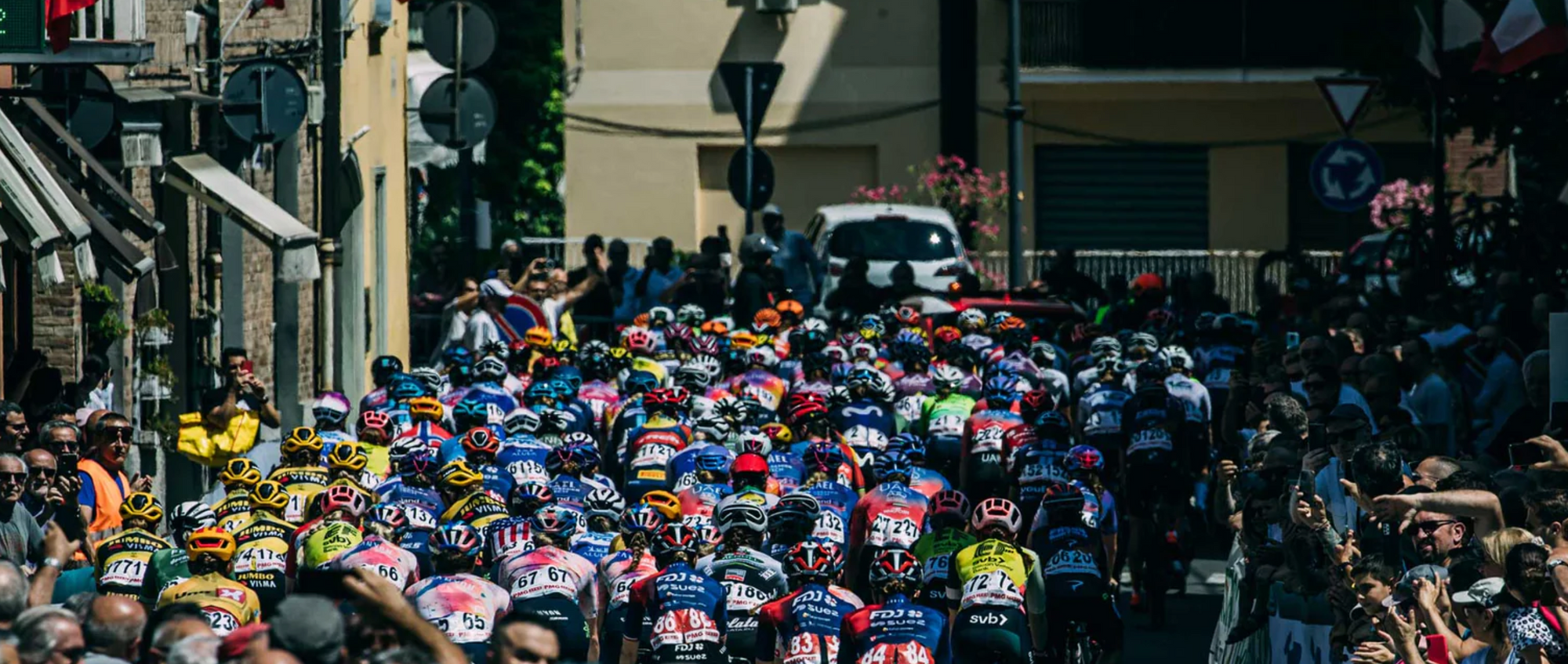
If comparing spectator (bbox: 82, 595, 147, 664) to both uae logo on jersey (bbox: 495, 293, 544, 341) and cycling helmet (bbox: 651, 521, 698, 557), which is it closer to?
cycling helmet (bbox: 651, 521, 698, 557)

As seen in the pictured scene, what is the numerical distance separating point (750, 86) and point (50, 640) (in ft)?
55.7

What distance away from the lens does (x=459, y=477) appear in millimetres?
15547

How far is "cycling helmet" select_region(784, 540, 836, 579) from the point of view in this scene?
43.5 ft

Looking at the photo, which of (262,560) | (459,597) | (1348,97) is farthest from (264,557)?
(1348,97)

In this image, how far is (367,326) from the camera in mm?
31562

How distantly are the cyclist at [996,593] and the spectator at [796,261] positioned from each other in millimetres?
16203

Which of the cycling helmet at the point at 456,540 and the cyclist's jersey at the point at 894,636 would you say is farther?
the cycling helmet at the point at 456,540

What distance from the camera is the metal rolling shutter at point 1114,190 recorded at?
4316 cm

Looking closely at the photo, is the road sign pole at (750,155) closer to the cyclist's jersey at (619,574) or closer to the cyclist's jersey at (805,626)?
the cyclist's jersey at (619,574)

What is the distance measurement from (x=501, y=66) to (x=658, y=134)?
627cm

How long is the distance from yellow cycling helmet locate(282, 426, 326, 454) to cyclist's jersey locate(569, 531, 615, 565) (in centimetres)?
262

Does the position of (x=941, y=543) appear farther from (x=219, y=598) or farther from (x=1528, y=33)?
(x=1528, y=33)

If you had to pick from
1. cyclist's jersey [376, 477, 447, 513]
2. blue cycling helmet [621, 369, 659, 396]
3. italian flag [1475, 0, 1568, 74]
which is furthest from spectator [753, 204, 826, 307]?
cyclist's jersey [376, 477, 447, 513]

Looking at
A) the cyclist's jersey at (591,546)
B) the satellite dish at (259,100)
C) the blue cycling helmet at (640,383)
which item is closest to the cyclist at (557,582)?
the cyclist's jersey at (591,546)
